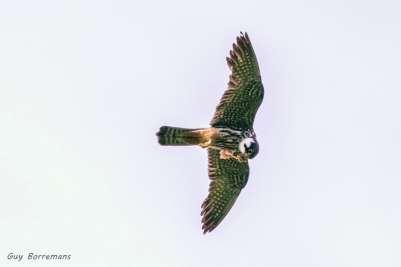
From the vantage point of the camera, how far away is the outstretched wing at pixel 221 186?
75.3 feet

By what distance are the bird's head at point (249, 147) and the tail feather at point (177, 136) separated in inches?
29.2

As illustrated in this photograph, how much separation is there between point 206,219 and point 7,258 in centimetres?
420

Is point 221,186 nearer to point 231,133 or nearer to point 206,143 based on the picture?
point 206,143

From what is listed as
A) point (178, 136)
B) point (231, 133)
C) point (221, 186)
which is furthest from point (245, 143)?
point (178, 136)

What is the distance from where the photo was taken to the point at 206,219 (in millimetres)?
22922

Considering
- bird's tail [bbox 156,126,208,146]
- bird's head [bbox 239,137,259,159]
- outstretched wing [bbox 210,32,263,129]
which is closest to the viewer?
bird's tail [bbox 156,126,208,146]

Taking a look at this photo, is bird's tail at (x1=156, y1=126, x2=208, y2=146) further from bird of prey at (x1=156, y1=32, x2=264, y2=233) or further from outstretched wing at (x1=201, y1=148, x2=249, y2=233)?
outstretched wing at (x1=201, y1=148, x2=249, y2=233)

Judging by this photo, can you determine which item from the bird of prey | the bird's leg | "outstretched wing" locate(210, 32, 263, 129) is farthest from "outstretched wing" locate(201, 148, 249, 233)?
"outstretched wing" locate(210, 32, 263, 129)

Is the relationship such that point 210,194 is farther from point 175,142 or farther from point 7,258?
point 7,258

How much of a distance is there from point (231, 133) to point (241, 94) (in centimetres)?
71

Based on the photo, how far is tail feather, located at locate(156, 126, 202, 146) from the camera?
2219 centimetres

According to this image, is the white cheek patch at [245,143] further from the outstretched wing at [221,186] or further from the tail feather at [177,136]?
the tail feather at [177,136]

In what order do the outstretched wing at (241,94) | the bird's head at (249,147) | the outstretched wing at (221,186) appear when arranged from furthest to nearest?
the outstretched wing at (221,186)
the outstretched wing at (241,94)
the bird's head at (249,147)

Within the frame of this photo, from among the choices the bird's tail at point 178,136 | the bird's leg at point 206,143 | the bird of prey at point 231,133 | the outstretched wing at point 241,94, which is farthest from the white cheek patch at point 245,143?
the bird's tail at point 178,136
